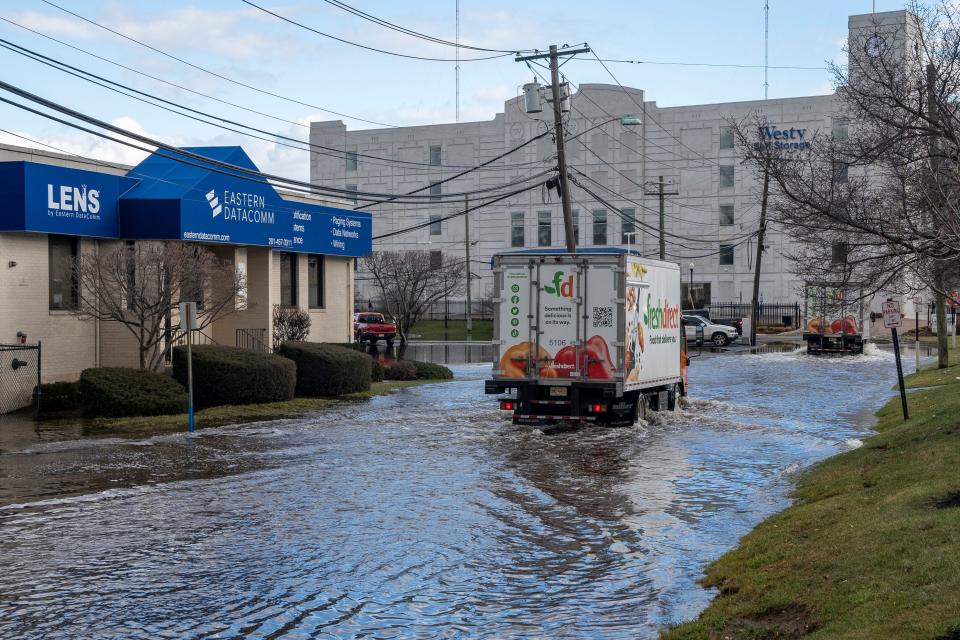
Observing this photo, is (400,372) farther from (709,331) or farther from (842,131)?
(842,131)

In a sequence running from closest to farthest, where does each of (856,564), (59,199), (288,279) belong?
(856,564)
(59,199)
(288,279)

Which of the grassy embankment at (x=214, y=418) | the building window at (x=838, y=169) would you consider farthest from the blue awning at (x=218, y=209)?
the building window at (x=838, y=169)

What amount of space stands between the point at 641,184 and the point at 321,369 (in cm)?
5436

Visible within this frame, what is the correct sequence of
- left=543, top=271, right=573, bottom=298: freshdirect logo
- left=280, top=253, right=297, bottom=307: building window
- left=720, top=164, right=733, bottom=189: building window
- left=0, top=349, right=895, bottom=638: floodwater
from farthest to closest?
left=720, top=164, right=733, bottom=189: building window < left=280, top=253, right=297, bottom=307: building window < left=543, top=271, right=573, bottom=298: freshdirect logo < left=0, top=349, right=895, bottom=638: floodwater

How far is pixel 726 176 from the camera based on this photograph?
259ft

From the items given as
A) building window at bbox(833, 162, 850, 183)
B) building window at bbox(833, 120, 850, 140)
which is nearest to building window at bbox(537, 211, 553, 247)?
building window at bbox(833, 120, 850, 140)

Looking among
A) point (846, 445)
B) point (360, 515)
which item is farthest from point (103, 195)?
point (846, 445)

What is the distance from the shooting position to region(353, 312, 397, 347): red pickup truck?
55719 mm

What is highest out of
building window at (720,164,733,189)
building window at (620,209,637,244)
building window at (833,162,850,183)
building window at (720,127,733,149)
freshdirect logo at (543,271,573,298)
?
building window at (720,127,733,149)

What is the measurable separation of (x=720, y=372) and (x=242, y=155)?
18.6 m

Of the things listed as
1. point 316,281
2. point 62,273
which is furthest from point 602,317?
point 316,281

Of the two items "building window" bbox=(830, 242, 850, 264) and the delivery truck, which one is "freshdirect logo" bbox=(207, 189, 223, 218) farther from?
"building window" bbox=(830, 242, 850, 264)

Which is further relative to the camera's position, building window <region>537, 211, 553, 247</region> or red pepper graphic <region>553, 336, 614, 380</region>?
building window <region>537, 211, 553, 247</region>

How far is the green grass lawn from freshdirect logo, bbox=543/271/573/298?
45.3 meters
